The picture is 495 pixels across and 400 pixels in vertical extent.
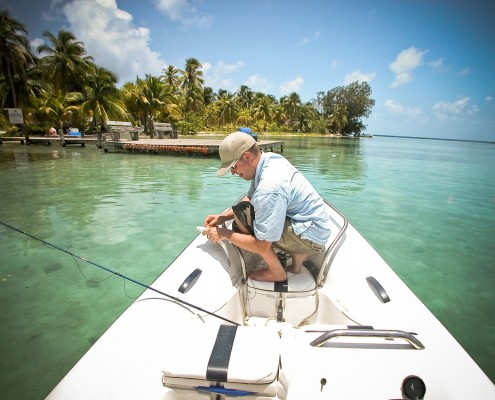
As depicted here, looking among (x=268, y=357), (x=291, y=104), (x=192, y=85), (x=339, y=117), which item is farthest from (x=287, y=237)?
(x=339, y=117)

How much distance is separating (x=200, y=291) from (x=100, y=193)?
7644mm

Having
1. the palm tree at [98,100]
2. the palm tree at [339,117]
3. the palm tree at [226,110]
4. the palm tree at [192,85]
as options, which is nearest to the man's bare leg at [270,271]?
the palm tree at [98,100]

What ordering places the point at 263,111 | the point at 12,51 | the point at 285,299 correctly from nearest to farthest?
the point at 285,299 < the point at 12,51 < the point at 263,111

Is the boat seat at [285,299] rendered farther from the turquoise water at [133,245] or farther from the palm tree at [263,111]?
the palm tree at [263,111]

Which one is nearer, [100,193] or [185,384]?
[185,384]

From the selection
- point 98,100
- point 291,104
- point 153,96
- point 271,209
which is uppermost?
point 291,104

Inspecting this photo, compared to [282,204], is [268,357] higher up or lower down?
lower down

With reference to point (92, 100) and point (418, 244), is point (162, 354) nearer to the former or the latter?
point (418, 244)

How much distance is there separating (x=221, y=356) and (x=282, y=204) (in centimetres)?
99

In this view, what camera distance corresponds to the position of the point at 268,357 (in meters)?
1.10

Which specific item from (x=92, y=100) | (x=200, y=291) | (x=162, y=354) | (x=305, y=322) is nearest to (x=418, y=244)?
(x=305, y=322)

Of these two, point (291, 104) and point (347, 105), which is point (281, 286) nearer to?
point (291, 104)

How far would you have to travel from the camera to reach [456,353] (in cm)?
130

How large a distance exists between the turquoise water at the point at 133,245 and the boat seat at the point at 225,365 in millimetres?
1841
